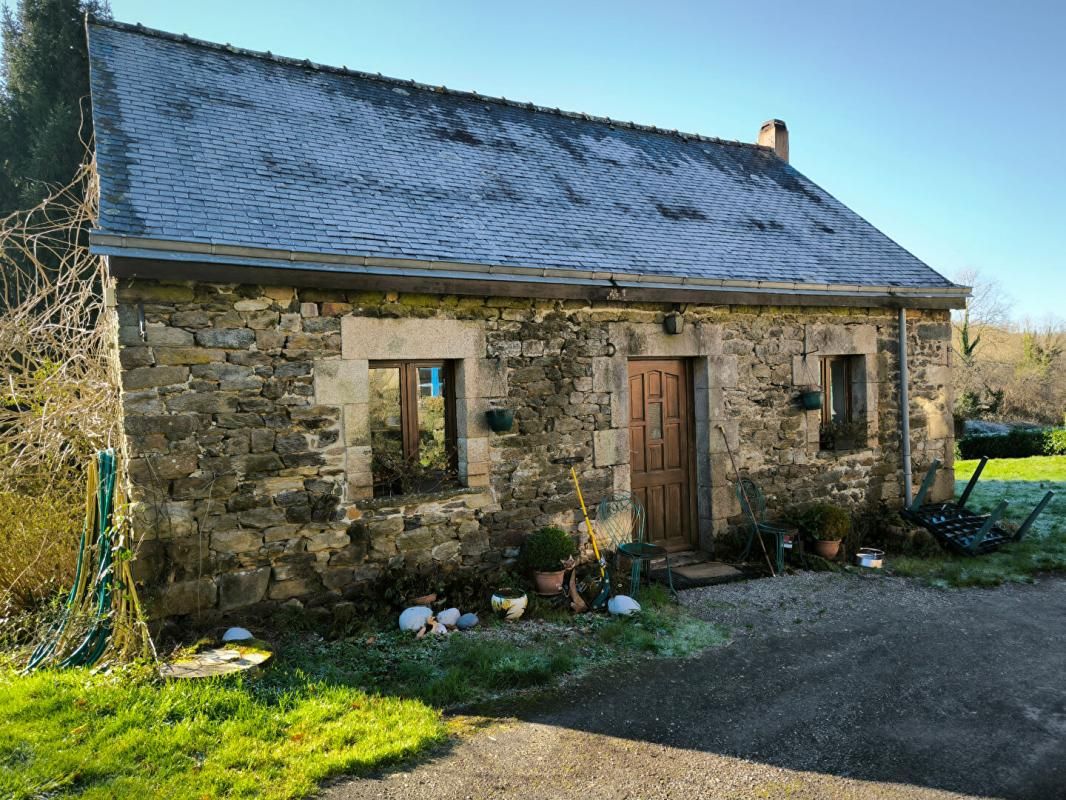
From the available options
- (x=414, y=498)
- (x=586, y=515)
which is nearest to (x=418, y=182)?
(x=414, y=498)

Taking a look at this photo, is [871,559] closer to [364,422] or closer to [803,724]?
[803,724]

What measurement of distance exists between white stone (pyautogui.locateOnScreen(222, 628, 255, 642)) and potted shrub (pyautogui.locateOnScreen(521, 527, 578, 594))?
2.43 m

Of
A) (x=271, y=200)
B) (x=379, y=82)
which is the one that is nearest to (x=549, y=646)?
(x=271, y=200)

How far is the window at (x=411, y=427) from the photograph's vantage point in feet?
20.7

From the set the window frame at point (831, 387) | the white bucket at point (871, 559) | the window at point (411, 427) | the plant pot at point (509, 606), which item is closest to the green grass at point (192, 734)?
the plant pot at point (509, 606)

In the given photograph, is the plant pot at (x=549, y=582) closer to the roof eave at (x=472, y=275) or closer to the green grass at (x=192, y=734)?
the green grass at (x=192, y=734)

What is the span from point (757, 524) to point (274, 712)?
17.9 ft

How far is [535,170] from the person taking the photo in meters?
8.55

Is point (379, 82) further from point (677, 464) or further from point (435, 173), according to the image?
point (677, 464)

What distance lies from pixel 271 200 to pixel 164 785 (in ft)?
15.0

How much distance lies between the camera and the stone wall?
208 inches

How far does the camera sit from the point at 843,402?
30.0 feet

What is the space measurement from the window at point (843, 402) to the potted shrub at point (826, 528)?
1.25m

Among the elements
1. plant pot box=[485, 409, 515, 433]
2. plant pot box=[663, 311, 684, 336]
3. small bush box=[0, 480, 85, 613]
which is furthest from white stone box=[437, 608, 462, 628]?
plant pot box=[663, 311, 684, 336]
